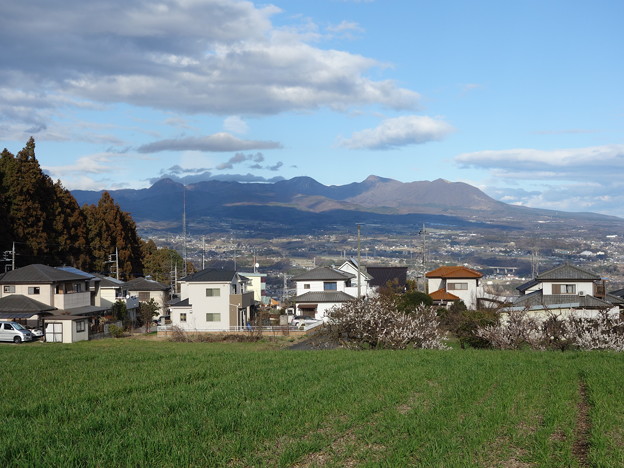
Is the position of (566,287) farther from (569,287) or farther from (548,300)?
(548,300)

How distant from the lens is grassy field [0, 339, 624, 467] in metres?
7.58

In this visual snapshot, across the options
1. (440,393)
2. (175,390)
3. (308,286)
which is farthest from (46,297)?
(440,393)

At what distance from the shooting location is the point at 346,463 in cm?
750

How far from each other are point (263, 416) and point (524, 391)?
559cm

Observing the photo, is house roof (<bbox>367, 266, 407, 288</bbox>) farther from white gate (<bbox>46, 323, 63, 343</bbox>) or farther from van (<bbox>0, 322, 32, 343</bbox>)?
van (<bbox>0, 322, 32, 343</bbox>)

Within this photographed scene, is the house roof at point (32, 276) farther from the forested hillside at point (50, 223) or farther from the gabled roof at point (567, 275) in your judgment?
the gabled roof at point (567, 275)

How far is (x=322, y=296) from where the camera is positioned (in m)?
52.9

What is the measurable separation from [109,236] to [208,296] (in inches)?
856

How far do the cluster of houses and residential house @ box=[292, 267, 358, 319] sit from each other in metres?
0.08

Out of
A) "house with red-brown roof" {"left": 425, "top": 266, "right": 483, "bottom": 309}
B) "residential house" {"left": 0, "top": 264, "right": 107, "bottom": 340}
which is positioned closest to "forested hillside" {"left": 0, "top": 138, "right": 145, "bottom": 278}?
"residential house" {"left": 0, "top": 264, "right": 107, "bottom": 340}

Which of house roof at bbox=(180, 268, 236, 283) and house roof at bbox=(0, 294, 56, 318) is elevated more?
house roof at bbox=(180, 268, 236, 283)

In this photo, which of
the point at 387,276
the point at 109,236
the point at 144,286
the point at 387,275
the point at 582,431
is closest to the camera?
the point at 582,431

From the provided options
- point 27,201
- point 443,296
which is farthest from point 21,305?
point 443,296

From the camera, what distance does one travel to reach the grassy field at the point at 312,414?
758 centimetres
